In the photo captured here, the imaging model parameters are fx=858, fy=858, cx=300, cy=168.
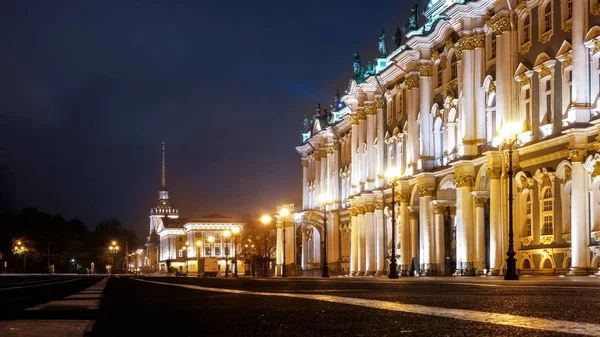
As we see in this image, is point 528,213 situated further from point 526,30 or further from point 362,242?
point 362,242

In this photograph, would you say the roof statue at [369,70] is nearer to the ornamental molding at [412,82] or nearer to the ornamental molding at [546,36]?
the ornamental molding at [412,82]

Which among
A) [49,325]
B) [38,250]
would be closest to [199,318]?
[49,325]

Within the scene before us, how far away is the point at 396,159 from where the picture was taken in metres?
58.4

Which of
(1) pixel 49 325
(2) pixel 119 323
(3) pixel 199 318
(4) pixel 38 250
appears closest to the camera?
(1) pixel 49 325

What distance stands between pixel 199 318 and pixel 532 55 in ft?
116

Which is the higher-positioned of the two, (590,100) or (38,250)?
(590,100)

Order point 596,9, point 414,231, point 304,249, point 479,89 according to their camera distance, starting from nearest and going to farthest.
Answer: point 596,9, point 479,89, point 414,231, point 304,249

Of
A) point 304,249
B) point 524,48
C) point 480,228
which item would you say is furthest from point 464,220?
point 304,249

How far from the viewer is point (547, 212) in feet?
123

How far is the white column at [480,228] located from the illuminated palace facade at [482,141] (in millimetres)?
58

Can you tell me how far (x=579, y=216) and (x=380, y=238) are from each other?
2812cm

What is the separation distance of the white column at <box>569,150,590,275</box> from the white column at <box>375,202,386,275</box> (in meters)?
27.0

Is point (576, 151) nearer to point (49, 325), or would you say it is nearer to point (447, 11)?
point (447, 11)

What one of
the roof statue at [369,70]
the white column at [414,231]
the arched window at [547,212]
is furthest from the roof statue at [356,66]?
the arched window at [547,212]
